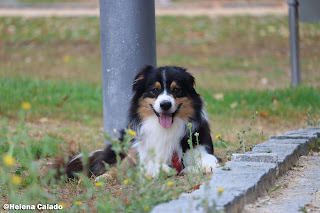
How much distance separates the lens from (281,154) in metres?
4.49

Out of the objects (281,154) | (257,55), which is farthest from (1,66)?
(281,154)

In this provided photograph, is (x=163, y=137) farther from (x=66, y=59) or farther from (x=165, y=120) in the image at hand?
(x=66, y=59)

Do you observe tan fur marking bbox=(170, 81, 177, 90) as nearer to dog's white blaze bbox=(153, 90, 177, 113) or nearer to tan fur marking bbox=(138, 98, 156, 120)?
dog's white blaze bbox=(153, 90, 177, 113)

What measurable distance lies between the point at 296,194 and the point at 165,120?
4.63ft

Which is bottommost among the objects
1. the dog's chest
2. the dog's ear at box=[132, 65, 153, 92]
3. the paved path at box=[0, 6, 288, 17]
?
the dog's chest

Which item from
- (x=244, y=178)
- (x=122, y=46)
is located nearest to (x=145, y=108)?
(x=122, y=46)

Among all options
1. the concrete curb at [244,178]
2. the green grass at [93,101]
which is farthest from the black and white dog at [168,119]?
the green grass at [93,101]

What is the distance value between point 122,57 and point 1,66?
8612mm

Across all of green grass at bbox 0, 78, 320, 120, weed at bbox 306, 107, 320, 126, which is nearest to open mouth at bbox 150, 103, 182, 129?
weed at bbox 306, 107, 320, 126

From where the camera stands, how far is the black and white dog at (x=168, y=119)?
4738 mm

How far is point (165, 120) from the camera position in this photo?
15.7 ft

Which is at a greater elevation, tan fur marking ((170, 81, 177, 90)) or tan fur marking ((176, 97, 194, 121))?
tan fur marking ((170, 81, 177, 90))

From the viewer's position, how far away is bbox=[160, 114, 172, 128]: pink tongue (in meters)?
4.80

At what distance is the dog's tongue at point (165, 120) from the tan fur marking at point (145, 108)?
10 centimetres
